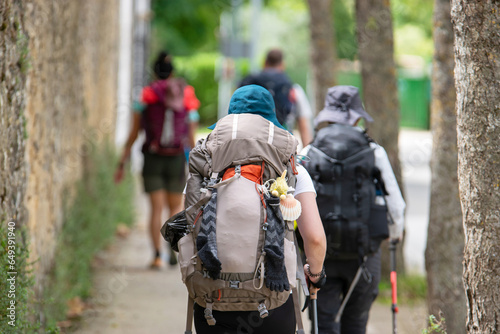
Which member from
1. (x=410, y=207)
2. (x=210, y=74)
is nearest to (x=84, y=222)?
(x=410, y=207)

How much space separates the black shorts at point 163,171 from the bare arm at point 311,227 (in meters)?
4.38

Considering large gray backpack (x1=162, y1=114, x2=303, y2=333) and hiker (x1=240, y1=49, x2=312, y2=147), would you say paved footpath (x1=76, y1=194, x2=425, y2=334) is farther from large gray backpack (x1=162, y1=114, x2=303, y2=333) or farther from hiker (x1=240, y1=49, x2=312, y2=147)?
large gray backpack (x1=162, y1=114, x2=303, y2=333)

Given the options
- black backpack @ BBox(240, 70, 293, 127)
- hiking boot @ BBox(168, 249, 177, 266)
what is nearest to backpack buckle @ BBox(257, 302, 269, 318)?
black backpack @ BBox(240, 70, 293, 127)

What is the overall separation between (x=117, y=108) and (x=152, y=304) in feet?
21.8

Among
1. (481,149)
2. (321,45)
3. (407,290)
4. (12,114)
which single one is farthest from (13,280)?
(321,45)

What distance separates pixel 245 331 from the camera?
317cm

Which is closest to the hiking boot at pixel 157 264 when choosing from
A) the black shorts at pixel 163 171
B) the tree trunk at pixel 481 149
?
the black shorts at pixel 163 171

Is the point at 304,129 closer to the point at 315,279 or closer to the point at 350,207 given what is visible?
the point at 350,207

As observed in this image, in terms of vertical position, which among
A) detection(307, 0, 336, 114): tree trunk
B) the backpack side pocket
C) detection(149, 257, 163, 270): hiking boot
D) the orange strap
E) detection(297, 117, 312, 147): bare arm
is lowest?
detection(149, 257, 163, 270): hiking boot

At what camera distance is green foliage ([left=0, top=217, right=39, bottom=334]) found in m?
3.48

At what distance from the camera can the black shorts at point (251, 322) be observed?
10.3 feet

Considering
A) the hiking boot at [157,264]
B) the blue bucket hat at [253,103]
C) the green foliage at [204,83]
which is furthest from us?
the green foliage at [204,83]

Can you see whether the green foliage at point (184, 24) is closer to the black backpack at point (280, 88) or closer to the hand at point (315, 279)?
the black backpack at point (280, 88)

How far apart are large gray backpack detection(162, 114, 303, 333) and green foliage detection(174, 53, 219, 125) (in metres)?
29.7
